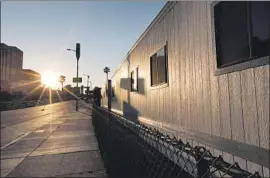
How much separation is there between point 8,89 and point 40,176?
3315mm

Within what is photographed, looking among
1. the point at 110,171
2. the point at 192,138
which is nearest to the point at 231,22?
the point at 192,138

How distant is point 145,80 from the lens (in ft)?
19.8

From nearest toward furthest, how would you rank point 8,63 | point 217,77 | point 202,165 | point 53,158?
point 202,165 < point 8,63 < point 217,77 < point 53,158

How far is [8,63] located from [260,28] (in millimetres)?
2341

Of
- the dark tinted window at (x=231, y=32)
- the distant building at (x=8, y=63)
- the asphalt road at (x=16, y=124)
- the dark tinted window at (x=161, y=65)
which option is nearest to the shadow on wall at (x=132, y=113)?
the dark tinted window at (x=161, y=65)

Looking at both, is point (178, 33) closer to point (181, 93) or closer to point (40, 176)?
point (181, 93)

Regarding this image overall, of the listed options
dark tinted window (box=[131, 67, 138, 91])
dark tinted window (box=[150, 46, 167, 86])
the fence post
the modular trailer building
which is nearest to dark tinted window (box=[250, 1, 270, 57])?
the modular trailer building

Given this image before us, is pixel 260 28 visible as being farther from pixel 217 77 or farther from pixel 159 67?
→ pixel 159 67

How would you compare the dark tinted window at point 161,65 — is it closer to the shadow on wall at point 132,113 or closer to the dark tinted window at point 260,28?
the shadow on wall at point 132,113

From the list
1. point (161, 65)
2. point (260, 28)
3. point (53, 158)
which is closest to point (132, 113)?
point (53, 158)

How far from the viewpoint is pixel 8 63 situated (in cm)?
226

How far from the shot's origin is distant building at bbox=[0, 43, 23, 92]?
204 centimetres

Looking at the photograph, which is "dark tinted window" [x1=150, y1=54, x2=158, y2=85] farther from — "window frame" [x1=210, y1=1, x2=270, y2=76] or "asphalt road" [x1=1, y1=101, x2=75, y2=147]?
"asphalt road" [x1=1, y1=101, x2=75, y2=147]

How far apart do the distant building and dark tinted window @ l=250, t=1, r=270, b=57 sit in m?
2.12
